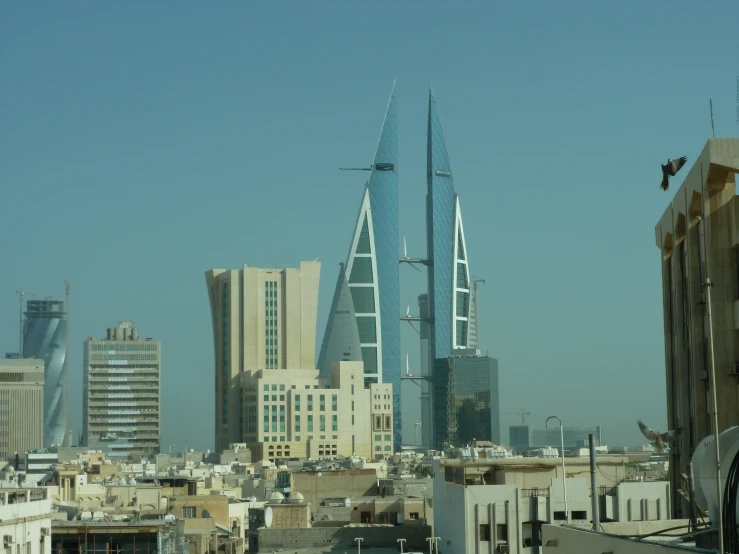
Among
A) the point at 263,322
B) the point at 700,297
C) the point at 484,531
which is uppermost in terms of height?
the point at 263,322

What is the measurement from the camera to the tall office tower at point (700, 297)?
62.8 ft

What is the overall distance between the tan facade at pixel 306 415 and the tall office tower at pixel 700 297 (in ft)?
502

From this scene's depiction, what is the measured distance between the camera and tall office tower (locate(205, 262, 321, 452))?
18750 cm

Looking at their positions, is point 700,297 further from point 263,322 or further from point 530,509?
point 263,322

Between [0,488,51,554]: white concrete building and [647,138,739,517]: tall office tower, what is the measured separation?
404 inches

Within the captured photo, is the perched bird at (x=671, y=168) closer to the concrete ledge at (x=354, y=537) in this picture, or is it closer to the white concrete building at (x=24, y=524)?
the white concrete building at (x=24, y=524)

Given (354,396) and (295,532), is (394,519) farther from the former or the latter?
(354,396)

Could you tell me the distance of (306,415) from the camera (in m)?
179

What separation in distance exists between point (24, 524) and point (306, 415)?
15771 cm

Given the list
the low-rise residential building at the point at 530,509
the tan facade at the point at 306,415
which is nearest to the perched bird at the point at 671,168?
the low-rise residential building at the point at 530,509

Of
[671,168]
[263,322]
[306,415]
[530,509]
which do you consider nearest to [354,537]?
[530,509]

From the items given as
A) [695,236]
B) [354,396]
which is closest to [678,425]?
[695,236]

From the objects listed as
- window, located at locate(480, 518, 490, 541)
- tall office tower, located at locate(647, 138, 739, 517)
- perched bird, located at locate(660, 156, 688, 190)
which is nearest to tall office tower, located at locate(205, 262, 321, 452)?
window, located at locate(480, 518, 490, 541)

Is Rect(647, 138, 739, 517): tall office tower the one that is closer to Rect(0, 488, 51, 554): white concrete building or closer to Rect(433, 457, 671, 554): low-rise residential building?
Rect(433, 457, 671, 554): low-rise residential building
